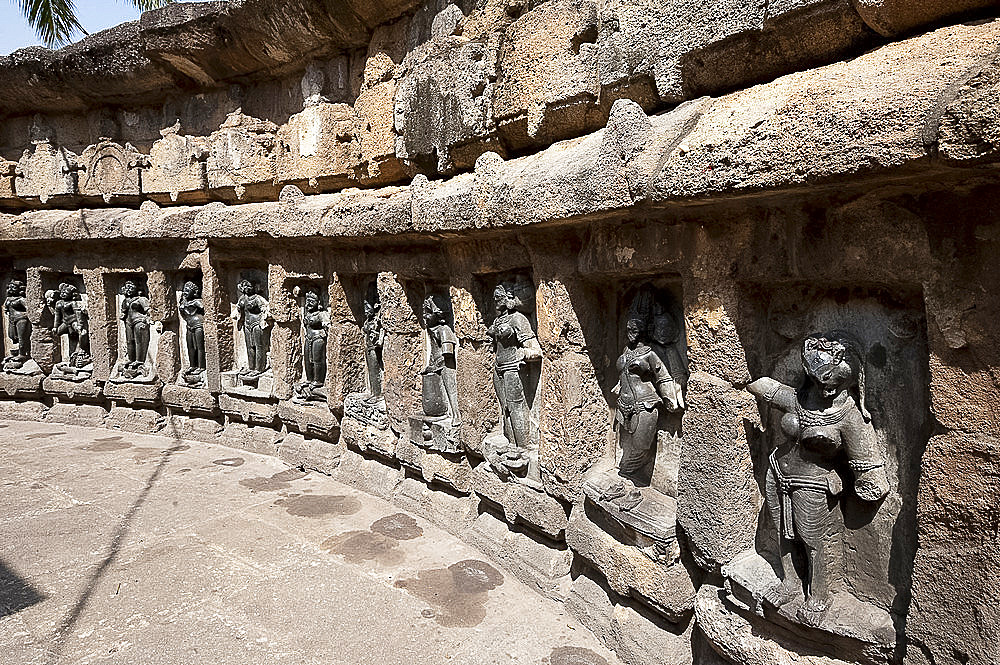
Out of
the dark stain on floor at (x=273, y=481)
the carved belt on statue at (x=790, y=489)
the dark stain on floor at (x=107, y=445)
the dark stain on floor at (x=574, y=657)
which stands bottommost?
the dark stain on floor at (x=574, y=657)

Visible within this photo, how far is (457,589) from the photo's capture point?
362cm

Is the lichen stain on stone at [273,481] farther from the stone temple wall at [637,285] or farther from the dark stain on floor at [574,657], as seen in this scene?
the dark stain on floor at [574,657]

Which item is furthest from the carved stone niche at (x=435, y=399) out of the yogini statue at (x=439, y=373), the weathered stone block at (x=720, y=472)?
the weathered stone block at (x=720, y=472)

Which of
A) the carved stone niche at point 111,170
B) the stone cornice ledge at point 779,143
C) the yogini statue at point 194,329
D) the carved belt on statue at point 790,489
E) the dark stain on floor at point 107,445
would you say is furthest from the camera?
the carved stone niche at point 111,170

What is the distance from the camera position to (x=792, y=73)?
8.26ft

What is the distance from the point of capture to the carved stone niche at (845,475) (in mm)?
2268

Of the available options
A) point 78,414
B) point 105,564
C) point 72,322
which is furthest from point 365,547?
point 72,322

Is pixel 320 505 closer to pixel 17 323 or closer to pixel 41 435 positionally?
pixel 41 435

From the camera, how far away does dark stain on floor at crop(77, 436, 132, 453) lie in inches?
257

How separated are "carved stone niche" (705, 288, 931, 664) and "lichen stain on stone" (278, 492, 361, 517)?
312 cm

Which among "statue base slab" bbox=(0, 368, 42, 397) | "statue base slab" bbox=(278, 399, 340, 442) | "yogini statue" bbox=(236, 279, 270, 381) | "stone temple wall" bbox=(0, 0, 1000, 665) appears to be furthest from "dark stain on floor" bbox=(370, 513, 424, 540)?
"statue base slab" bbox=(0, 368, 42, 397)

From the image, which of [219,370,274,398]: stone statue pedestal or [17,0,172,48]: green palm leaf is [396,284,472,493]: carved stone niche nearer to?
[219,370,274,398]: stone statue pedestal

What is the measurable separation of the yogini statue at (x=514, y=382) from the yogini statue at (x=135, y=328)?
533 centimetres

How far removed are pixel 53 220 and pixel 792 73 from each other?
8.16 metres
